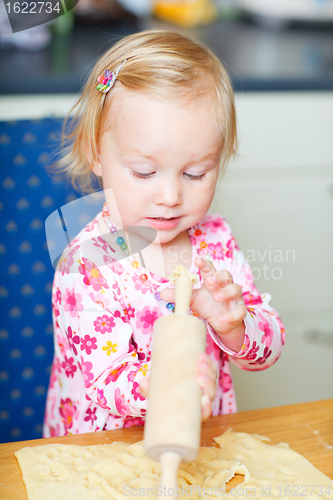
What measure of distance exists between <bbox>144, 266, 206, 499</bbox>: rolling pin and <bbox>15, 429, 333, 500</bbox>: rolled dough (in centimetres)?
16

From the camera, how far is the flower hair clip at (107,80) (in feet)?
2.39

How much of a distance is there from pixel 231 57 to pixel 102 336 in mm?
1082

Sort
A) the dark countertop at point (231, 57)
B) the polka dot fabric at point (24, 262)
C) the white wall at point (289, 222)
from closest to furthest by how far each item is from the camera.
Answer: the polka dot fabric at point (24, 262) → the dark countertop at point (231, 57) → the white wall at point (289, 222)

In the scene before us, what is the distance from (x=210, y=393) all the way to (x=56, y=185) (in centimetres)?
70

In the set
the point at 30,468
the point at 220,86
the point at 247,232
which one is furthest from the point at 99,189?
the point at 247,232

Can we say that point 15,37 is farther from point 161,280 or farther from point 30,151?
point 161,280

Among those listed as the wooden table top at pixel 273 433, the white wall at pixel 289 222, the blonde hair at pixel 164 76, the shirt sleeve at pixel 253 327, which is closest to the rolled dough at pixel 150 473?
the wooden table top at pixel 273 433

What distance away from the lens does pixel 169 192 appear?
2.20ft

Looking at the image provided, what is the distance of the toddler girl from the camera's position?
2.18 feet

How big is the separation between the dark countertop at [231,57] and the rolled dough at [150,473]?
0.79 meters

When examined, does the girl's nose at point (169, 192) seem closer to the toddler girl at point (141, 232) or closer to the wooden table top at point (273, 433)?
the toddler girl at point (141, 232)

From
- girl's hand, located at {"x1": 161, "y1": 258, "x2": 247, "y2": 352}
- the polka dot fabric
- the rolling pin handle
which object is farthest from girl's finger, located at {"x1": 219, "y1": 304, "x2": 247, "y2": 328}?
the polka dot fabric

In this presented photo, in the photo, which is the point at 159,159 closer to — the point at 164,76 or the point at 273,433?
the point at 164,76

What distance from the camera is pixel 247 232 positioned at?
1.46 metres
